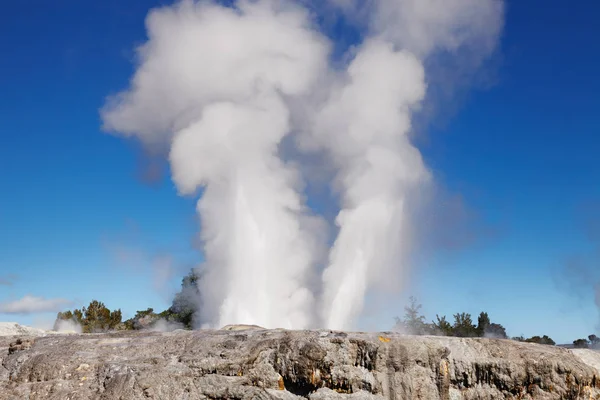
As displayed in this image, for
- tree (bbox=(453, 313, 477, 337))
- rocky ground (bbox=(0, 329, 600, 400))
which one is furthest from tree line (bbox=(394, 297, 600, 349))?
rocky ground (bbox=(0, 329, 600, 400))

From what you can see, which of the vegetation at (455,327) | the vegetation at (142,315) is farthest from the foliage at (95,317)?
the vegetation at (455,327)

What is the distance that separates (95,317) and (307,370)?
4014cm

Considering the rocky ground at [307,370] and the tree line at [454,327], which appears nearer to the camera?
the rocky ground at [307,370]

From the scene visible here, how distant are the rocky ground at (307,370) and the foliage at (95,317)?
31.4m

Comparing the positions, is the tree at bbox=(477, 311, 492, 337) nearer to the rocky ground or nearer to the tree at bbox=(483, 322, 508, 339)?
the tree at bbox=(483, 322, 508, 339)

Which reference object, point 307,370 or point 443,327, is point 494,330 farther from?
point 307,370

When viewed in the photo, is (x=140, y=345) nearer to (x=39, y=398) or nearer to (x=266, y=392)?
(x=39, y=398)

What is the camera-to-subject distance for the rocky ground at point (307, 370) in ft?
49.3

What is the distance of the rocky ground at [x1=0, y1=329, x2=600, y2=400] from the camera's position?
15023mm

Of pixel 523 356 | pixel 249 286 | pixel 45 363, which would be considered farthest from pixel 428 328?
pixel 45 363

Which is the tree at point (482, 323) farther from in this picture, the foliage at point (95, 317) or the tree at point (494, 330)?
the foliage at point (95, 317)

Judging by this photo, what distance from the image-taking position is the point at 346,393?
15.0m

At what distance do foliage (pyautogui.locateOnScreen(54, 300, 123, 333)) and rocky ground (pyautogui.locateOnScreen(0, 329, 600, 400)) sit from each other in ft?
103

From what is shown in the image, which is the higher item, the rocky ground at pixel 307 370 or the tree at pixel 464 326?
the tree at pixel 464 326
